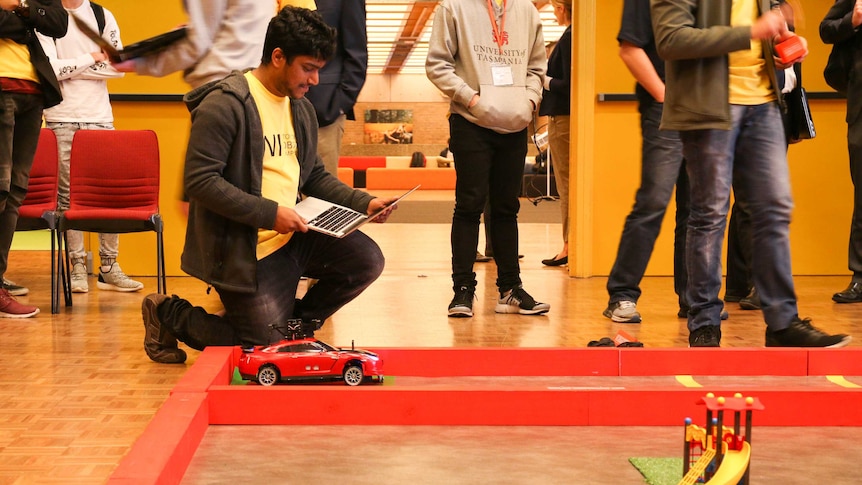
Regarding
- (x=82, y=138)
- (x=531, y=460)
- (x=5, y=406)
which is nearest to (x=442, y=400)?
(x=531, y=460)

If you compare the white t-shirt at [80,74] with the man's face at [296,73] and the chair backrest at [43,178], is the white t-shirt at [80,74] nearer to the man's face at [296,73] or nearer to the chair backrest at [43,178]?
the chair backrest at [43,178]

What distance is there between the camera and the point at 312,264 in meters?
3.19

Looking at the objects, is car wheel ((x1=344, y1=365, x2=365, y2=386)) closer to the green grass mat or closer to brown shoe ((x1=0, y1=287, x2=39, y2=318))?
the green grass mat

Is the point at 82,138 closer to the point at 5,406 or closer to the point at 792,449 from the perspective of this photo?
the point at 5,406

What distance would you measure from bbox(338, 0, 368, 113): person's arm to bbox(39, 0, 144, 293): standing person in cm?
153

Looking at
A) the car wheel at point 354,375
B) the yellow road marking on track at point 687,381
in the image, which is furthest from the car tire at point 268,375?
the yellow road marking on track at point 687,381

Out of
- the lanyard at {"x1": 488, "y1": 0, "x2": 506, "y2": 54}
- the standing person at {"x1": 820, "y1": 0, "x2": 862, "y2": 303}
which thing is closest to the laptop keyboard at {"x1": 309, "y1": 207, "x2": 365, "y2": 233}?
the lanyard at {"x1": 488, "y1": 0, "x2": 506, "y2": 54}

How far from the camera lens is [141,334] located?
3.68 metres

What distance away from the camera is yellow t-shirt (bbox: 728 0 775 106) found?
297cm

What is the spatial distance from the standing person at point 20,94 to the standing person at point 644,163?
7.59ft

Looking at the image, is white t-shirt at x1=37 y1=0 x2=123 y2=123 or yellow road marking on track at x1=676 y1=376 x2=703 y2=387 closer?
yellow road marking on track at x1=676 y1=376 x2=703 y2=387

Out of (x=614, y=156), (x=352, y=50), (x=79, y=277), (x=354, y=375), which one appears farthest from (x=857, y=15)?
(x=79, y=277)

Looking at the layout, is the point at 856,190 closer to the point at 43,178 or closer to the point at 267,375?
the point at 267,375

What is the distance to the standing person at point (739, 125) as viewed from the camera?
115 inches
